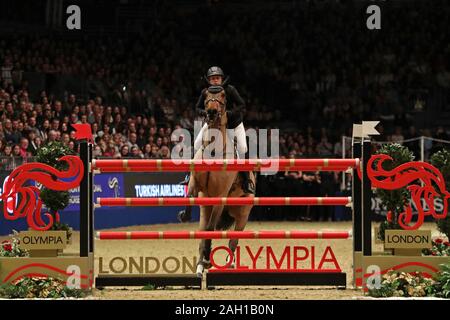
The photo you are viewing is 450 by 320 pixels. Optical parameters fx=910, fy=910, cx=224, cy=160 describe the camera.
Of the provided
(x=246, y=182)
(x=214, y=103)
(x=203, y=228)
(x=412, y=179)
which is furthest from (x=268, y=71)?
(x=412, y=179)

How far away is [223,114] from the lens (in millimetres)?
11000

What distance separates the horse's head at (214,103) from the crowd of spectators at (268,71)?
10312 millimetres

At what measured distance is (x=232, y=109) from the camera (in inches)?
452

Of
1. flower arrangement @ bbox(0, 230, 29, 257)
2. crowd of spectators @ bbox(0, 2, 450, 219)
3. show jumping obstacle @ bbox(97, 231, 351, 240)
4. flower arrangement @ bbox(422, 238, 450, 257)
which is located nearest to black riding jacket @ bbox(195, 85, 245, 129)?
show jumping obstacle @ bbox(97, 231, 351, 240)

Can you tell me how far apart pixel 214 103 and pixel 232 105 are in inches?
40.6

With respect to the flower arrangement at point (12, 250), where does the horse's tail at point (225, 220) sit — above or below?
above

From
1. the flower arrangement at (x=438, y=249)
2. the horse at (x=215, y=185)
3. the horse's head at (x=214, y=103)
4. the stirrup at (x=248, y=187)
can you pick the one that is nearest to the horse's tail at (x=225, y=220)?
the horse at (x=215, y=185)

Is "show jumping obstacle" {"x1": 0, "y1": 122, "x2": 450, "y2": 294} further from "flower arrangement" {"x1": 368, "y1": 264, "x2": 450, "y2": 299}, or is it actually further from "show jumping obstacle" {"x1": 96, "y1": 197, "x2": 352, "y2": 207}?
"flower arrangement" {"x1": 368, "y1": 264, "x2": 450, "y2": 299}

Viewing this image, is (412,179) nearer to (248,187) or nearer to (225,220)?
(248,187)

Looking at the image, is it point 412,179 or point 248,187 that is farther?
point 248,187

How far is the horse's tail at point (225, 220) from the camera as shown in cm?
1188

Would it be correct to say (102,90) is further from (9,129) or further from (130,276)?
(130,276)

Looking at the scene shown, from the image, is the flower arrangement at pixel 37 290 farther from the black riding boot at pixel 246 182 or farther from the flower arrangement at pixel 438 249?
the flower arrangement at pixel 438 249
